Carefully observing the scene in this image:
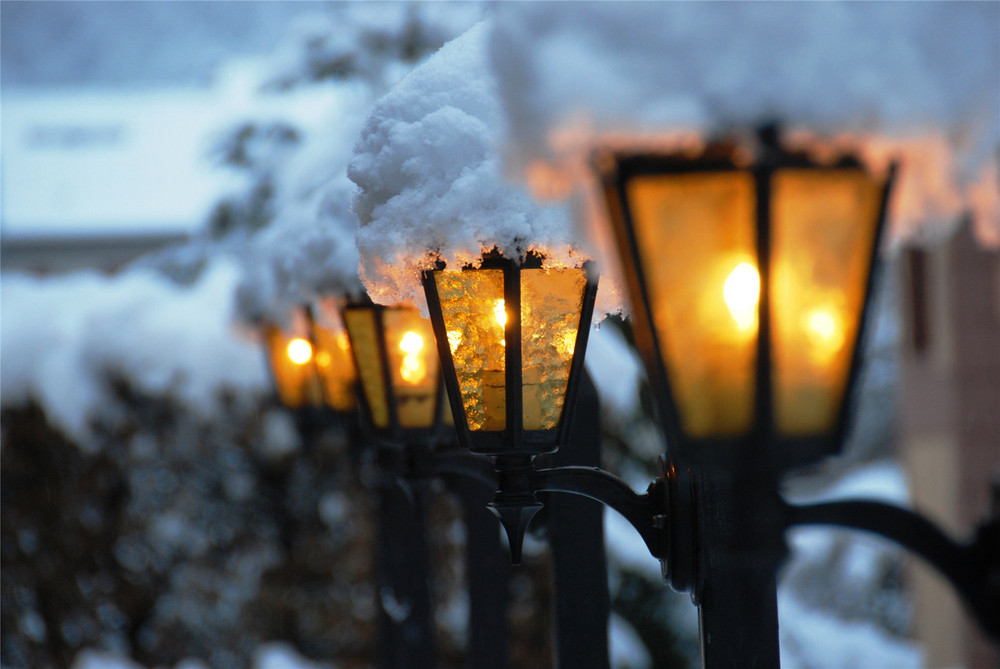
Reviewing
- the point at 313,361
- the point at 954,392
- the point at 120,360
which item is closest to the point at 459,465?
the point at 313,361

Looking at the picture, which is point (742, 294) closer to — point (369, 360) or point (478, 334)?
point (478, 334)

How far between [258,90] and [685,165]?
23.5 feet

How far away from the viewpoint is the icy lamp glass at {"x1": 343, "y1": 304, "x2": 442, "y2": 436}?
279 centimetres

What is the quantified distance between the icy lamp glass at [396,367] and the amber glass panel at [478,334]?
0.85m

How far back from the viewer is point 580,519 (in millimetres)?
2758

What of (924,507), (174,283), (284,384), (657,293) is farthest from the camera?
(174,283)

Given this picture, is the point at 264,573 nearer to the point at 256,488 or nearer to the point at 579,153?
the point at 256,488

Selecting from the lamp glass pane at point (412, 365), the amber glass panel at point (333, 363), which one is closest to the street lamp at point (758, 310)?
the lamp glass pane at point (412, 365)

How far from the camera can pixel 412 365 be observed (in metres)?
2.83

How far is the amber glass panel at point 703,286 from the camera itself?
1.07 metres

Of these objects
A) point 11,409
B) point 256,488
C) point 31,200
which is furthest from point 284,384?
point 31,200

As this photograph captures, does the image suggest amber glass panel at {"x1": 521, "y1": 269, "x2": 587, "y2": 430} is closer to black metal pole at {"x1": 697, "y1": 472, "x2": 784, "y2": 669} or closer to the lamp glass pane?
black metal pole at {"x1": 697, "y1": 472, "x2": 784, "y2": 669}

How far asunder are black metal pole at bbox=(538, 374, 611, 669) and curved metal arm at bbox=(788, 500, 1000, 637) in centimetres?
148

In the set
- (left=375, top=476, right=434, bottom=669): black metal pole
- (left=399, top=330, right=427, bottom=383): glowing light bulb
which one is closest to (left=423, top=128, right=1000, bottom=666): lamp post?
(left=399, top=330, right=427, bottom=383): glowing light bulb
